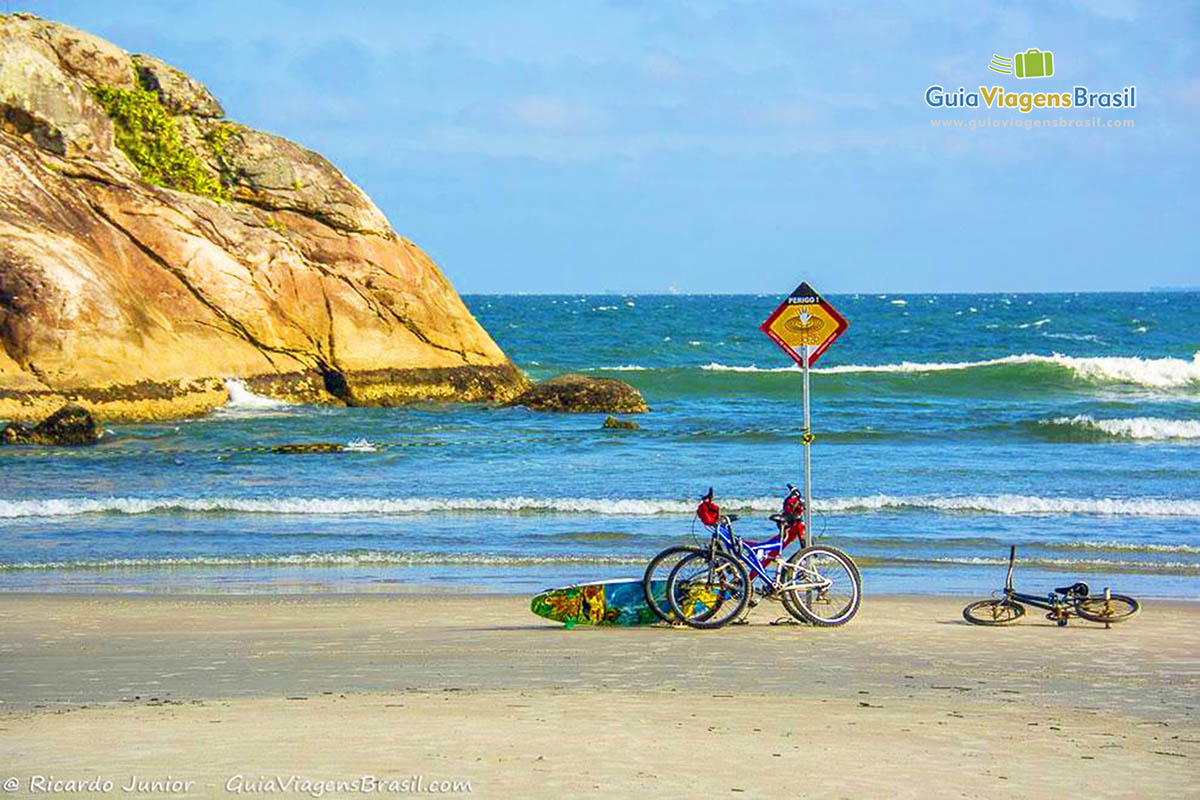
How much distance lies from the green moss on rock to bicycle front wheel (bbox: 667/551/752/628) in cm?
2264

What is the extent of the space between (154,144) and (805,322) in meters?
23.5

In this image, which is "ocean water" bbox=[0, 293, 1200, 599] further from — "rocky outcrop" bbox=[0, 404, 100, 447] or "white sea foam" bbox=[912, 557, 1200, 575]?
"rocky outcrop" bbox=[0, 404, 100, 447]

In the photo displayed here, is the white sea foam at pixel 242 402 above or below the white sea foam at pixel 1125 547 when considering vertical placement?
above

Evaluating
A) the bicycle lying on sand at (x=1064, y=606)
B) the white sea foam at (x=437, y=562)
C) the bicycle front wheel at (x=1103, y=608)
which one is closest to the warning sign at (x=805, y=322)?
the bicycle lying on sand at (x=1064, y=606)

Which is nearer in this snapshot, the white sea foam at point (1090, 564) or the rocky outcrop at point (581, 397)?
the white sea foam at point (1090, 564)

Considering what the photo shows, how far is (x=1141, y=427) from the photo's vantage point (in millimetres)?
29688

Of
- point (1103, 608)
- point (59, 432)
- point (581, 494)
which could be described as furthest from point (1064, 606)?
point (59, 432)

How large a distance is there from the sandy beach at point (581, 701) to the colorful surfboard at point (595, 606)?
11 cm

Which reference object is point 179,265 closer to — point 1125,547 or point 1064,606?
point 1125,547

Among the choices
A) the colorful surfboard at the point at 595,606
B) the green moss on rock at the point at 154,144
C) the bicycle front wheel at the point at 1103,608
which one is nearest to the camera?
the colorful surfboard at the point at 595,606

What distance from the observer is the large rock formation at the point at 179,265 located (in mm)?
25969

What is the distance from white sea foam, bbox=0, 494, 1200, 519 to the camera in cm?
1925

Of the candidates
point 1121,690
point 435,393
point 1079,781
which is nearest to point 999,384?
point 435,393

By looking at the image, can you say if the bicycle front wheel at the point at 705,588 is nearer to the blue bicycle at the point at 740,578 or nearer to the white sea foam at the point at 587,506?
the blue bicycle at the point at 740,578
